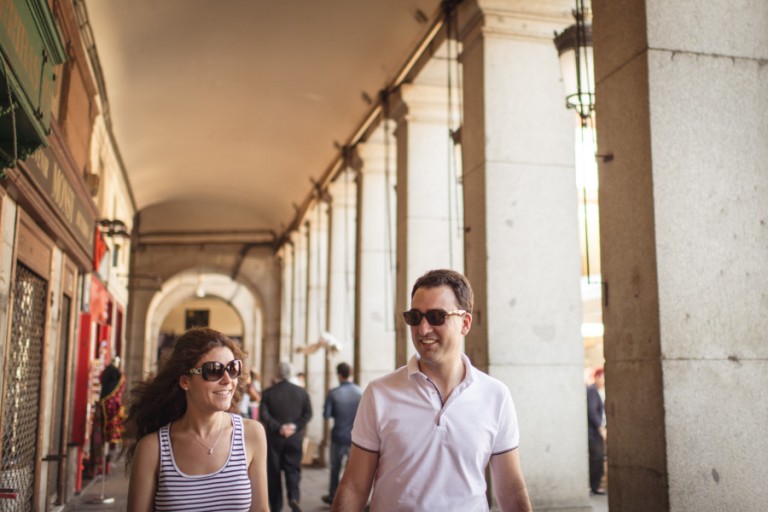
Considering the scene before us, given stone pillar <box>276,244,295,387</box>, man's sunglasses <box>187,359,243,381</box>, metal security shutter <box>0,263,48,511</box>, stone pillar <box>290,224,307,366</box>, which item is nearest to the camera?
man's sunglasses <box>187,359,243,381</box>

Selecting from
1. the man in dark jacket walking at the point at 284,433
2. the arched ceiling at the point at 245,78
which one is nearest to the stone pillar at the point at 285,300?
the arched ceiling at the point at 245,78

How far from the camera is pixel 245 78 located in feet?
35.4

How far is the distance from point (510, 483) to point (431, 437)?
1.10ft

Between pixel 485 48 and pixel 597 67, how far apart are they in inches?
93.5

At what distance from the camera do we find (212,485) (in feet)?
8.62

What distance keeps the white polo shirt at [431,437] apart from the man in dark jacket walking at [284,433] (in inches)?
194

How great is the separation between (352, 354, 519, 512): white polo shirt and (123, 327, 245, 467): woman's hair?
0.65 m

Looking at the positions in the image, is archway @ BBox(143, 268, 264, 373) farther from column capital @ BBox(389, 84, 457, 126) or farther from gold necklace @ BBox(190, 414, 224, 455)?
gold necklace @ BBox(190, 414, 224, 455)

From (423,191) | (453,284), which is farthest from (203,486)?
(423,191)

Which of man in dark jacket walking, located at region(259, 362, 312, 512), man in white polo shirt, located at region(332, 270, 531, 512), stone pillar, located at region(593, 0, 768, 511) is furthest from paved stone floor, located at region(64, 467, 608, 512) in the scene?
man in white polo shirt, located at region(332, 270, 531, 512)

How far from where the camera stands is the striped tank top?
8.45ft

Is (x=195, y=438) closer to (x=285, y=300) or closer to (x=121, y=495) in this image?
(x=121, y=495)

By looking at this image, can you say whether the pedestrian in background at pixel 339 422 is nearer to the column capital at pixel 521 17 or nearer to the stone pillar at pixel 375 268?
the stone pillar at pixel 375 268

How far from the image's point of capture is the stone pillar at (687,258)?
11.5 ft
